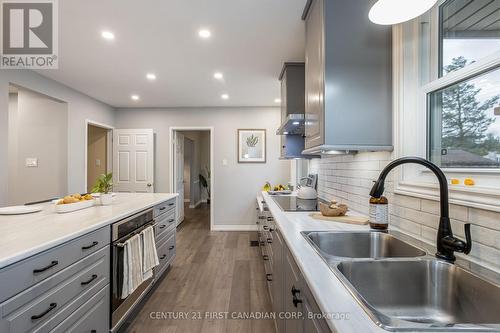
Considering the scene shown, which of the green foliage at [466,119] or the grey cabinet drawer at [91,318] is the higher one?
the green foliage at [466,119]

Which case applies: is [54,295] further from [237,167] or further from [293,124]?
[237,167]

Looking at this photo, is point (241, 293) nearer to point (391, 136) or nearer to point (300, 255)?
point (300, 255)

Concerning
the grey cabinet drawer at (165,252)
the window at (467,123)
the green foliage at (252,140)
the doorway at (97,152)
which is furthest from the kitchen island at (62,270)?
the doorway at (97,152)

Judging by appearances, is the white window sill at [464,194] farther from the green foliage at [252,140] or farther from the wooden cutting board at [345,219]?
the green foliage at [252,140]

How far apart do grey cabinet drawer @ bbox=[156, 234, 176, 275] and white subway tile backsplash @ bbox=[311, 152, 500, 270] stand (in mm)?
1892

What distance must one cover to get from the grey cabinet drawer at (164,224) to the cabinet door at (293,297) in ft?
5.29

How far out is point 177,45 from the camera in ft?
8.45

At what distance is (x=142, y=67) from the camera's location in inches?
123

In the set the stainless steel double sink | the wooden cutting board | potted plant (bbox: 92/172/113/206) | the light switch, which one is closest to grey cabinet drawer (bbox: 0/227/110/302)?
potted plant (bbox: 92/172/113/206)

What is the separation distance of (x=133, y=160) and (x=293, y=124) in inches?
140

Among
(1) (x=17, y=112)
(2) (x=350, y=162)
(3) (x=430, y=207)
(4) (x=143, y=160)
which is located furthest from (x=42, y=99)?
(3) (x=430, y=207)

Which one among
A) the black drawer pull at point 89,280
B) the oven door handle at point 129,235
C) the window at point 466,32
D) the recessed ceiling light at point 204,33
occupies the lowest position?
the black drawer pull at point 89,280

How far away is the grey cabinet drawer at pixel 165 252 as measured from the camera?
264 cm

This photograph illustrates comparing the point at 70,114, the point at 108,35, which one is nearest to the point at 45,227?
the point at 108,35
